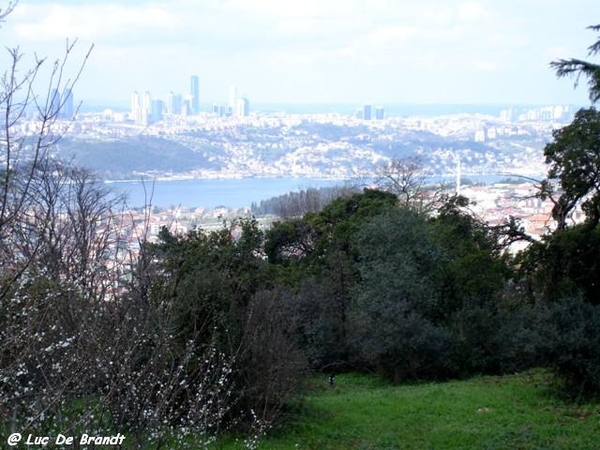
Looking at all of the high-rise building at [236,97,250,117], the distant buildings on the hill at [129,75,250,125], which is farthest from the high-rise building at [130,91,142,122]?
the high-rise building at [236,97,250,117]

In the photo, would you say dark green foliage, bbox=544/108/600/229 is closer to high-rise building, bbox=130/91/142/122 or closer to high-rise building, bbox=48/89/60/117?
high-rise building, bbox=48/89/60/117

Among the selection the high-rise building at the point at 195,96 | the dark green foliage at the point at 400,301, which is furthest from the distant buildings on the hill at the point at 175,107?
the dark green foliage at the point at 400,301

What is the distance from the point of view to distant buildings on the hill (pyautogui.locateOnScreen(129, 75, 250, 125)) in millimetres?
45312

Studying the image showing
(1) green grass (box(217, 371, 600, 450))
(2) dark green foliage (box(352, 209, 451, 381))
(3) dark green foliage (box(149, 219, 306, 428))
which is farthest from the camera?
(2) dark green foliage (box(352, 209, 451, 381))

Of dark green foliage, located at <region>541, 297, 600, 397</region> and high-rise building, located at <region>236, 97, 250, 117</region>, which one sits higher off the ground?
high-rise building, located at <region>236, 97, 250, 117</region>

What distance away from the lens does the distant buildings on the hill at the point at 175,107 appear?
4531 centimetres

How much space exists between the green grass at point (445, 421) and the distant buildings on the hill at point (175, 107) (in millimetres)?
35276

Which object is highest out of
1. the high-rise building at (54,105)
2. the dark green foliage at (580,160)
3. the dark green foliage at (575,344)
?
the high-rise building at (54,105)

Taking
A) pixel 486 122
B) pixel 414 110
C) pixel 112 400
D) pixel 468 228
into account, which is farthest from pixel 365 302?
pixel 414 110

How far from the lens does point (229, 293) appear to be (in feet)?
29.9

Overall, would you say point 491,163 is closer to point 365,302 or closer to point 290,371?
point 365,302

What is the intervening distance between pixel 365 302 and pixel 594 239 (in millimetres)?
4844

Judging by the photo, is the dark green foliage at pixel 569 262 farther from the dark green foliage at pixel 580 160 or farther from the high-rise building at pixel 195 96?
the high-rise building at pixel 195 96

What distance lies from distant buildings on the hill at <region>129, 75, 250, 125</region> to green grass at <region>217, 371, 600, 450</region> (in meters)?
35.3
